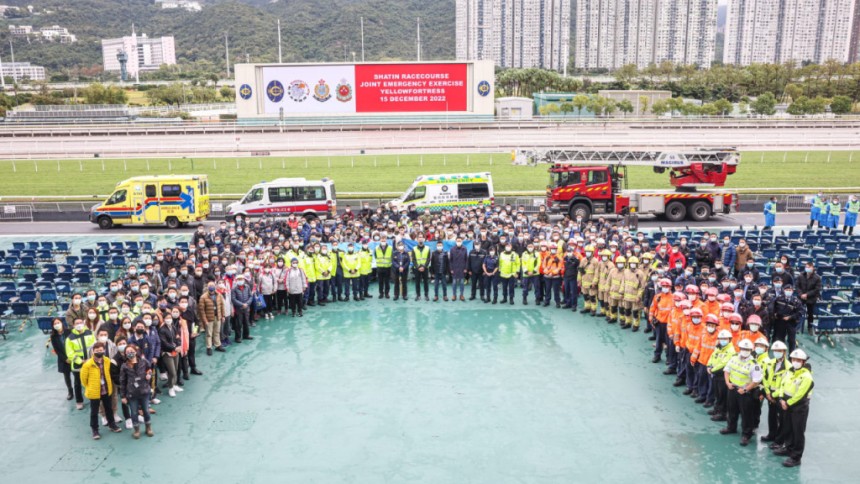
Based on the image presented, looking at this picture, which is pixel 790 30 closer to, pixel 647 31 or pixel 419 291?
pixel 647 31

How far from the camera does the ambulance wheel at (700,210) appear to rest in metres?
25.8

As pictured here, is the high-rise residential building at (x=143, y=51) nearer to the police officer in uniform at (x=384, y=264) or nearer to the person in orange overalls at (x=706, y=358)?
the police officer in uniform at (x=384, y=264)

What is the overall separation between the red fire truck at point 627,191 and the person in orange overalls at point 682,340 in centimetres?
1373

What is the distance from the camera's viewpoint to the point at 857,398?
1047 cm

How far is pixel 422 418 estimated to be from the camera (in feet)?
32.3

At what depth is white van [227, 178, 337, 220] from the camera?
82.0ft

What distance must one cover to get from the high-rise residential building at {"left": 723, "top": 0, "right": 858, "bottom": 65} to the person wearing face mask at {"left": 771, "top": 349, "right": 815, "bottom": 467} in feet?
572

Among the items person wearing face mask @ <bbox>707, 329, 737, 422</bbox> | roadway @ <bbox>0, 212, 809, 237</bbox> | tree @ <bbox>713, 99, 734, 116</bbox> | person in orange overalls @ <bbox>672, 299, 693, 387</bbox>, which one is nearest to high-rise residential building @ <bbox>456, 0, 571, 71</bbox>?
tree @ <bbox>713, 99, 734, 116</bbox>

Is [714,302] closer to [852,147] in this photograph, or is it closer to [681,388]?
[681,388]

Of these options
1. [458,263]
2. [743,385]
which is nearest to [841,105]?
[458,263]

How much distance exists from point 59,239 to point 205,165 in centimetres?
2100


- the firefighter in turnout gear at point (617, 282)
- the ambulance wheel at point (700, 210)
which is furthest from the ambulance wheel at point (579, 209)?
the firefighter in turnout gear at point (617, 282)

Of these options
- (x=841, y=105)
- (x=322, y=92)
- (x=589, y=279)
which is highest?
(x=322, y=92)

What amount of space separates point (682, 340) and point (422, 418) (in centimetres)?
445
